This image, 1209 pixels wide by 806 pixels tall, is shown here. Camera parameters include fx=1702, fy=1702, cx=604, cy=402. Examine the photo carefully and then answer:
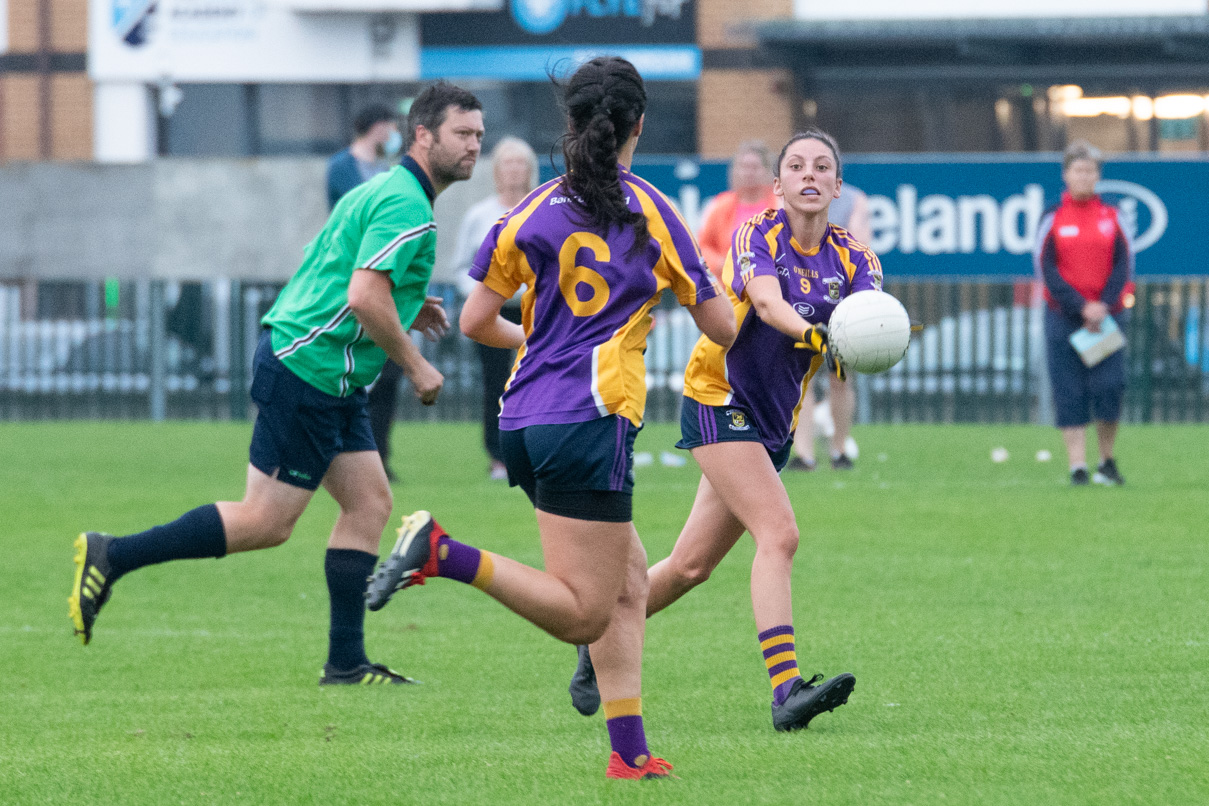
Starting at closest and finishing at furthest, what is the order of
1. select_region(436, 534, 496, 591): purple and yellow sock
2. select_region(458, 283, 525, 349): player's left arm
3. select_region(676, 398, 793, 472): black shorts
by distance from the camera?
select_region(436, 534, 496, 591): purple and yellow sock < select_region(458, 283, 525, 349): player's left arm < select_region(676, 398, 793, 472): black shorts

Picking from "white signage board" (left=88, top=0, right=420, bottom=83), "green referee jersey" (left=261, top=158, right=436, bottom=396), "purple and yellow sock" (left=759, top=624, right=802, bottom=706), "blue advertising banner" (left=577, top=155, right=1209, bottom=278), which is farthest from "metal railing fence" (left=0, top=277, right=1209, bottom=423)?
"purple and yellow sock" (left=759, top=624, right=802, bottom=706)

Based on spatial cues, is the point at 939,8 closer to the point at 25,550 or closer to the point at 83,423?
the point at 83,423

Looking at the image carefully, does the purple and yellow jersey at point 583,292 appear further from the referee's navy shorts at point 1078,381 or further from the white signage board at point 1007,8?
the white signage board at point 1007,8

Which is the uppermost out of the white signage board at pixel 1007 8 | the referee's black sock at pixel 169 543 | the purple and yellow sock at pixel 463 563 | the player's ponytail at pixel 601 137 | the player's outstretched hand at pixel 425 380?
the white signage board at pixel 1007 8

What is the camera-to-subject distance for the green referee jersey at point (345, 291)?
5559 mm

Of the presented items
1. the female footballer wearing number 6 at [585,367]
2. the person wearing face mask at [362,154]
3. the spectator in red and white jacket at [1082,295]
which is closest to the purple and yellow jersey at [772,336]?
the female footballer wearing number 6 at [585,367]

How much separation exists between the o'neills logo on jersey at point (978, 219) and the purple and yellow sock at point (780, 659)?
12.4 metres

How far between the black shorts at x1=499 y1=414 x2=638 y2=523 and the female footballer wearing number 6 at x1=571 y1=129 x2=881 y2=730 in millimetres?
990

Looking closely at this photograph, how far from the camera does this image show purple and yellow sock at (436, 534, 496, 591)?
4.13 meters

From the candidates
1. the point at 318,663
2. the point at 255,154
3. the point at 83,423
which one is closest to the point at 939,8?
the point at 255,154

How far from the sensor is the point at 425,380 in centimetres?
540

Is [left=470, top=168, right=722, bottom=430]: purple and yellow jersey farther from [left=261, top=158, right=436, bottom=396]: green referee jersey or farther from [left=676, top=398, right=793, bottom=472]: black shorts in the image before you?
[left=261, top=158, right=436, bottom=396]: green referee jersey

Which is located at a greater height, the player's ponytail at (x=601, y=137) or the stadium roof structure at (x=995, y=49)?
the stadium roof structure at (x=995, y=49)

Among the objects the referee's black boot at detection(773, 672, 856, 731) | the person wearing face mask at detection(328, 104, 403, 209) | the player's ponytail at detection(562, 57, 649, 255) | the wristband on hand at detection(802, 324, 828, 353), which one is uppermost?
the person wearing face mask at detection(328, 104, 403, 209)
